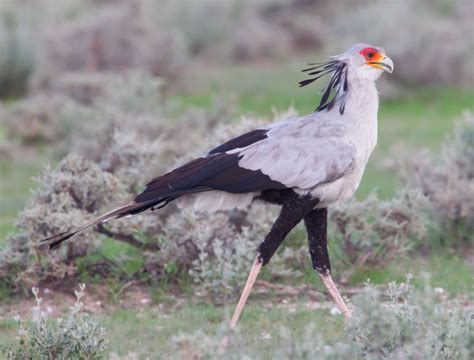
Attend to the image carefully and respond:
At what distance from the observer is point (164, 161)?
32.6 feet

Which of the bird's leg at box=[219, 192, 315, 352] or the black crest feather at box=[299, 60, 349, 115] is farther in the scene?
the black crest feather at box=[299, 60, 349, 115]

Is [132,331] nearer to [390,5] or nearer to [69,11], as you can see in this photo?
[390,5]

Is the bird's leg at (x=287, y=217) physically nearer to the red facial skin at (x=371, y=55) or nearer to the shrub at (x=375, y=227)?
the red facial skin at (x=371, y=55)

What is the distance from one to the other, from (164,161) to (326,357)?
615 cm

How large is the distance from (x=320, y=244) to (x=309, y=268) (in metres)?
1.31

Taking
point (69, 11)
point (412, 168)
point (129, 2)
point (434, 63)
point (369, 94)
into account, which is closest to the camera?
point (369, 94)

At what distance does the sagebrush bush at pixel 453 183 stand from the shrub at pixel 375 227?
0.68 metres

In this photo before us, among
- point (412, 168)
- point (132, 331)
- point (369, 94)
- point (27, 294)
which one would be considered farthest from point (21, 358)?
point (412, 168)

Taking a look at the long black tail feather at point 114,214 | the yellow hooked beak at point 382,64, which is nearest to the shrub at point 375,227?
the yellow hooked beak at point 382,64

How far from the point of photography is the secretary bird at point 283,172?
5500 millimetres

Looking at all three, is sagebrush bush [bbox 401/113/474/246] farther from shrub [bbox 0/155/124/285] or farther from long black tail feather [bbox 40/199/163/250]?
long black tail feather [bbox 40/199/163/250]

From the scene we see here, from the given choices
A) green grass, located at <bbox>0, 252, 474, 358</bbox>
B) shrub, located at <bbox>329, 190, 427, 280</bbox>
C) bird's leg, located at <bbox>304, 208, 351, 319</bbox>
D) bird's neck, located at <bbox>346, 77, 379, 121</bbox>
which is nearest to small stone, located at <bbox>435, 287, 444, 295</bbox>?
green grass, located at <bbox>0, 252, 474, 358</bbox>

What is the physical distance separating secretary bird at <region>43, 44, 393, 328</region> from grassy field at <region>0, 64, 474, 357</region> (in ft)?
1.98

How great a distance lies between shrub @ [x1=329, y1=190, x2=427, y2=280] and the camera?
716cm
